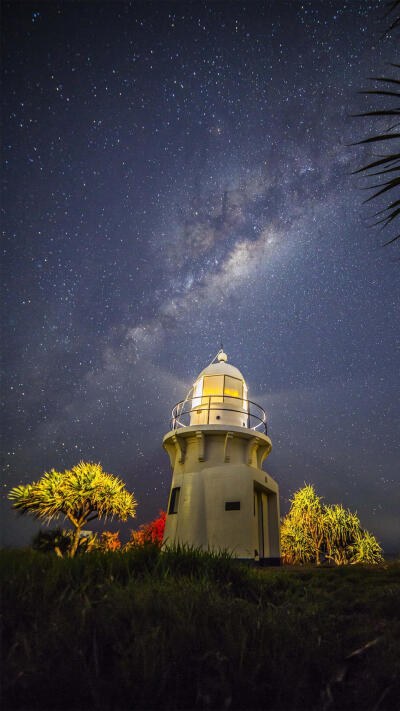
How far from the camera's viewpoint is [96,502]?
21.1 m

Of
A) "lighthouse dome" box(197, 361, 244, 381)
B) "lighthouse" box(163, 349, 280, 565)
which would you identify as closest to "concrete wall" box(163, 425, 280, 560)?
"lighthouse" box(163, 349, 280, 565)

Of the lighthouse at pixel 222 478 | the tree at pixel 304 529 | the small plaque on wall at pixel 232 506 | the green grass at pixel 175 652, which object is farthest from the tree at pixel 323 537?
the green grass at pixel 175 652

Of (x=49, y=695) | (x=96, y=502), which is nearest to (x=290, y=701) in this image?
(x=49, y=695)

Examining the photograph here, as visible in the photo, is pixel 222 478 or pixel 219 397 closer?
pixel 222 478

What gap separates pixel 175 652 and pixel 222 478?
12798 mm

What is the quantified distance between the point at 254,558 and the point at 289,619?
12147 millimetres

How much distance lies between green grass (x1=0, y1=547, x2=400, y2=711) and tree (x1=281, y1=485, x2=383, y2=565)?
73.4 ft

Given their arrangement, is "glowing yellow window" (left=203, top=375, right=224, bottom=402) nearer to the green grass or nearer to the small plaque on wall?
the small plaque on wall

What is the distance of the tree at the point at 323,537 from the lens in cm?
2398

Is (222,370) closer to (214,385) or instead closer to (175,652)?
(214,385)

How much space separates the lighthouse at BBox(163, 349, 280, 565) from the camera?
590 inches

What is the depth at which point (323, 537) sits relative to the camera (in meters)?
25.3

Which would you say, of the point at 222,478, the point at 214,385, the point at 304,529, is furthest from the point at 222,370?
the point at 304,529

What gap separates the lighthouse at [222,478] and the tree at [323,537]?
356 inches
